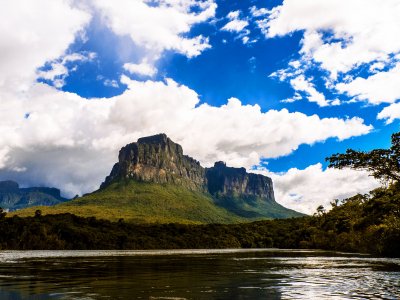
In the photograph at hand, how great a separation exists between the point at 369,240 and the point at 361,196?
111 feet

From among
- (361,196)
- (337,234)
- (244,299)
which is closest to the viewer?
(244,299)

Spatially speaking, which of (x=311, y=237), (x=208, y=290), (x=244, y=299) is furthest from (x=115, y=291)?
(x=311, y=237)

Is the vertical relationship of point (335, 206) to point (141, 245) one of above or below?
above

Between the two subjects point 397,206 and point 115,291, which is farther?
Result: point 397,206

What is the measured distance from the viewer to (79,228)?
188 metres

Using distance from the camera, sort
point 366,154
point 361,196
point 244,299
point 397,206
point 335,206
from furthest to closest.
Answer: point 335,206 < point 361,196 < point 397,206 < point 366,154 < point 244,299

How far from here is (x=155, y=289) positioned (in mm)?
25375

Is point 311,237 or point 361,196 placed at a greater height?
point 361,196

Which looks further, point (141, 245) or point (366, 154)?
point (141, 245)

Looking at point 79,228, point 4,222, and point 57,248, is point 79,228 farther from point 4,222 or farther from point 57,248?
point 4,222

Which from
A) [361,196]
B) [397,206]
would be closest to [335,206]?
[361,196]

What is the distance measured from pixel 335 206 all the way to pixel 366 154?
112796 mm

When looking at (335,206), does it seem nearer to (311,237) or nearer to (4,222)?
(311,237)

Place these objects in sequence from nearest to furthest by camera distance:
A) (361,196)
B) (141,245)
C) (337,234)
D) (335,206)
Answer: (361,196) < (337,234) < (335,206) < (141,245)
